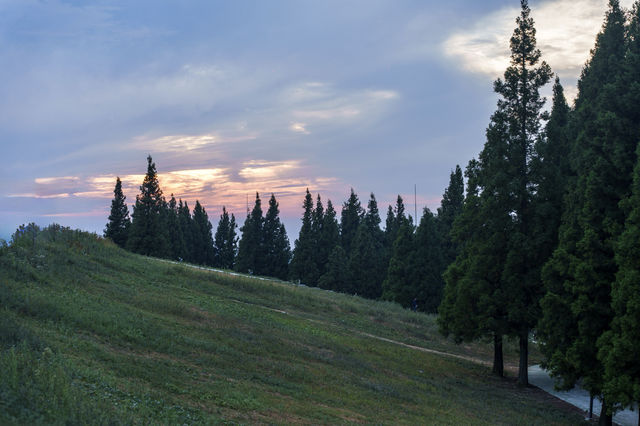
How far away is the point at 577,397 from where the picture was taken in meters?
25.5

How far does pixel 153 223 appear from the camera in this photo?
213 feet

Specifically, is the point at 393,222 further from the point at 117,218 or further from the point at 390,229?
the point at 117,218

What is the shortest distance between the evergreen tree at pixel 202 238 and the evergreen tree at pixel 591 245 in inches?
3368

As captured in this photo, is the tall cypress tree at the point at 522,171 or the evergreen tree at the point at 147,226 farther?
the evergreen tree at the point at 147,226

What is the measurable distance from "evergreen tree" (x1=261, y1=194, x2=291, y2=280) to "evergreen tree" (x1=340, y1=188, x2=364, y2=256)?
1076 centimetres

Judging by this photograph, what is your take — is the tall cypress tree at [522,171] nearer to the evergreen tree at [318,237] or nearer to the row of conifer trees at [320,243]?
the row of conifer trees at [320,243]

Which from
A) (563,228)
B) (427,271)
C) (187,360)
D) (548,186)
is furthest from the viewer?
(427,271)

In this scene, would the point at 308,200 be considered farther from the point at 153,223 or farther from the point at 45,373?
the point at 45,373

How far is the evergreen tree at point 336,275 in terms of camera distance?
76250mm

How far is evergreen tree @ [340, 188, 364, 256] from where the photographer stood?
90.5 metres

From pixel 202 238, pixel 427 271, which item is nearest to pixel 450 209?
pixel 427 271

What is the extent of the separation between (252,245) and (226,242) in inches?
983

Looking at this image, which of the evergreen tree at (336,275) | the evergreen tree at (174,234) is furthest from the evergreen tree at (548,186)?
the evergreen tree at (174,234)

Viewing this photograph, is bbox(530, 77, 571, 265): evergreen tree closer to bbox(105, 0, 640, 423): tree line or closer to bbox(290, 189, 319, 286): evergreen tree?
bbox(105, 0, 640, 423): tree line
